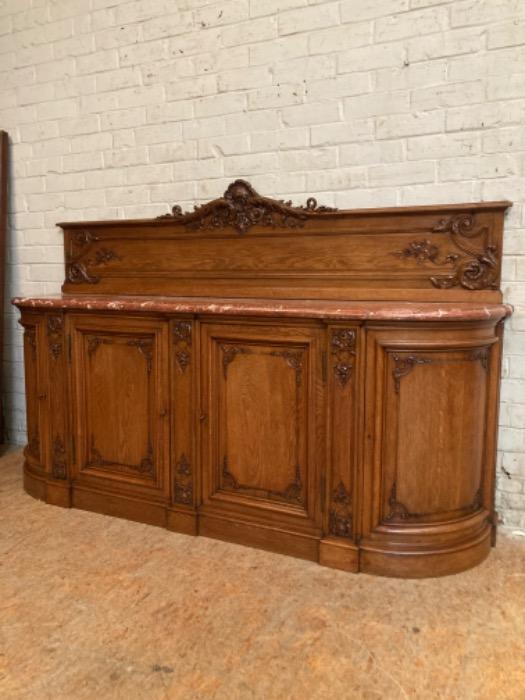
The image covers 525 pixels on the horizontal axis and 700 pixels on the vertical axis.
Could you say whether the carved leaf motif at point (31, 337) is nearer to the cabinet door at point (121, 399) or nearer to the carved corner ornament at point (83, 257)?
the cabinet door at point (121, 399)

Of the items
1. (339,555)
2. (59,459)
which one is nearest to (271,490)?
(339,555)

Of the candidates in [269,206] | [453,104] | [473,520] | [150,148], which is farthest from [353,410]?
[150,148]

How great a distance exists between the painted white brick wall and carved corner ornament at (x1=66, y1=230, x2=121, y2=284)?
0.35ft

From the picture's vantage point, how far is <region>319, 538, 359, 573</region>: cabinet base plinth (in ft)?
6.69

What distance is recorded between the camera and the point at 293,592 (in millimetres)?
1919

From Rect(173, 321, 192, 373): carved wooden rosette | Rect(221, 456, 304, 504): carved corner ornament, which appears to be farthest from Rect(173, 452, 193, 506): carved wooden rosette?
Rect(173, 321, 192, 373): carved wooden rosette

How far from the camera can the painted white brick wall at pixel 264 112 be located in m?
2.18

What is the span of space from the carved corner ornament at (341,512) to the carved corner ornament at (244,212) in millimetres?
1064

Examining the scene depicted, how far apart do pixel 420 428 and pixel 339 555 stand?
1.69ft

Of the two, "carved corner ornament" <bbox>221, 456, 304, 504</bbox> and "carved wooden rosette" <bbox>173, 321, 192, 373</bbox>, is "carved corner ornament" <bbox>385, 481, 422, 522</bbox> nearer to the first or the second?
"carved corner ornament" <bbox>221, 456, 304, 504</bbox>

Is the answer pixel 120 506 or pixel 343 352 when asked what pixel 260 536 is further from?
pixel 343 352

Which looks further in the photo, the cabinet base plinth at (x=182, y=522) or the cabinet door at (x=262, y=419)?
the cabinet base plinth at (x=182, y=522)

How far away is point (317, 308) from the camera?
6.73ft

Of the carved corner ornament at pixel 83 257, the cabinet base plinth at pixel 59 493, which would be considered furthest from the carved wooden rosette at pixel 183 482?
the carved corner ornament at pixel 83 257
